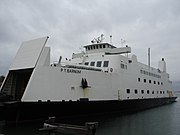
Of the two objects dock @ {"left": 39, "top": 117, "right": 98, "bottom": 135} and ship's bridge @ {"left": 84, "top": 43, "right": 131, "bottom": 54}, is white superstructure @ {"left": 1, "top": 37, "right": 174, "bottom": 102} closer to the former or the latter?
ship's bridge @ {"left": 84, "top": 43, "right": 131, "bottom": 54}

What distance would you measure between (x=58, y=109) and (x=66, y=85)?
1.44 m

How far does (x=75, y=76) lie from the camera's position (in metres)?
12.7

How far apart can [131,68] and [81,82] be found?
662 cm

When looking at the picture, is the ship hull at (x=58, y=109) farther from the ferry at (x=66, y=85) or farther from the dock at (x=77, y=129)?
the dock at (x=77, y=129)

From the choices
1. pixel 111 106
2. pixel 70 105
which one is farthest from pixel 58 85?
pixel 111 106

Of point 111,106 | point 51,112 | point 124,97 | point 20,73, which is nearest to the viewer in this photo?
point 51,112

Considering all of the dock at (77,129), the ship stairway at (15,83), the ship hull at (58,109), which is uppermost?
the ship stairway at (15,83)

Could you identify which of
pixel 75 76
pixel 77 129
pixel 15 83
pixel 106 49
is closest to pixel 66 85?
pixel 75 76

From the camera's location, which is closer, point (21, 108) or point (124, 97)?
point (21, 108)

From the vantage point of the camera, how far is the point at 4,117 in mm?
10453

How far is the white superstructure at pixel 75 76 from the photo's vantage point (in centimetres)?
1119

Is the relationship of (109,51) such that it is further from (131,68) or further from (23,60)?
(23,60)

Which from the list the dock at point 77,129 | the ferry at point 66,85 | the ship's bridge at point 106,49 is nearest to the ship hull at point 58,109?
the ferry at point 66,85

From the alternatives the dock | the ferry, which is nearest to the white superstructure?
the ferry
